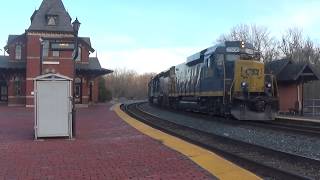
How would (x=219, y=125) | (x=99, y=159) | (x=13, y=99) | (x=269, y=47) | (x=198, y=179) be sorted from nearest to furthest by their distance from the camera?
(x=198, y=179)
(x=99, y=159)
(x=219, y=125)
(x=13, y=99)
(x=269, y=47)

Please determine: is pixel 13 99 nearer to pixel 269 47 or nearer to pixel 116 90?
pixel 269 47

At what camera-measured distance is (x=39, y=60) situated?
176ft

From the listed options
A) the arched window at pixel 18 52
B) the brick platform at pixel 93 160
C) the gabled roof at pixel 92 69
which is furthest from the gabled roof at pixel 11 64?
the brick platform at pixel 93 160

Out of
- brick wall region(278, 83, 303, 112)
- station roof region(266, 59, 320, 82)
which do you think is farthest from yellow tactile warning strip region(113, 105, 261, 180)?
brick wall region(278, 83, 303, 112)

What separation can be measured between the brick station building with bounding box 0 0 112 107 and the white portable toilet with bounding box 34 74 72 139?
3417 centimetres

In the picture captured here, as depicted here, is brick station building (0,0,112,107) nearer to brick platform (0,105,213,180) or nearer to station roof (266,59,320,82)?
station roof (266,59,320,82)

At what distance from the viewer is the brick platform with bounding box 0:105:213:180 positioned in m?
10.1

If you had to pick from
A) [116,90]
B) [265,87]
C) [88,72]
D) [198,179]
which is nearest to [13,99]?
[88,72]

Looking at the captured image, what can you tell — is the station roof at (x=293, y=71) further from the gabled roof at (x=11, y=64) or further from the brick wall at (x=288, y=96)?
the gabled roof at (x=11, y=64)

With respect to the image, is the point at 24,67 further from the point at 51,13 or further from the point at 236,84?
the point at 236,84

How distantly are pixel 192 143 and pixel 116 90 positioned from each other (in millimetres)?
115194

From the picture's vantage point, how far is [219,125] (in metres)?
24.0

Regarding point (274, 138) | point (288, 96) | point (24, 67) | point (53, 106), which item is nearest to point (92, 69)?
point (24, 67)

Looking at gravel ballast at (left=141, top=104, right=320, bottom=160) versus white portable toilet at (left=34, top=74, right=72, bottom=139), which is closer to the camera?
gravel ballast at (left=141, top=104, right=320, bottom=160)
